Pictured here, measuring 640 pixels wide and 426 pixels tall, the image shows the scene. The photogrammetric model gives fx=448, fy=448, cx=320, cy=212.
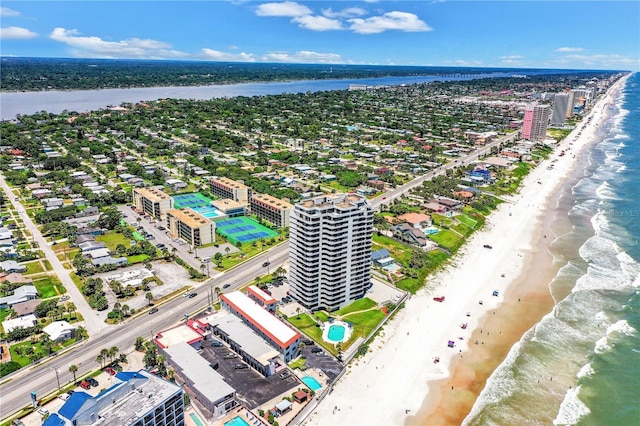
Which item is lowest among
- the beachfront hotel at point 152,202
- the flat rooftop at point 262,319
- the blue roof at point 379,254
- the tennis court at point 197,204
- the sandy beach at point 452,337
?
the sandy beach at point 452,337

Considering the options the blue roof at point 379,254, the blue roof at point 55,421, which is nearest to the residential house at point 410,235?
the blue roof at point 379,254

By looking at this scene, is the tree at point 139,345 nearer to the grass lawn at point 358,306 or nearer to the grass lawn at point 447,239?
the grass lawn at point 358,306

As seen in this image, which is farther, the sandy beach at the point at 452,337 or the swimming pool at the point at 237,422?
the sandy beach at the point at 452,337

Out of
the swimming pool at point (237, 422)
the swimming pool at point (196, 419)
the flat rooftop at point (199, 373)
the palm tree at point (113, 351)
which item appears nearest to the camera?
the swimming pool at point (196, 419)

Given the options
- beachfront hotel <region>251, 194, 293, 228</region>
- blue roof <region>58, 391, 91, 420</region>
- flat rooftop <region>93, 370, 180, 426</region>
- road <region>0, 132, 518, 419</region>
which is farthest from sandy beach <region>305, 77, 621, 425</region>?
beachfront hotel <region>251, 194, 293, 228</region>

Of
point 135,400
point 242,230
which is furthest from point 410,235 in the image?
point 135,400

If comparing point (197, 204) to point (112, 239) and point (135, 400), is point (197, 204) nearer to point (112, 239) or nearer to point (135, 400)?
point (112, 239)

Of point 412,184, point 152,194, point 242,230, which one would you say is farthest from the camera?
point 412,184
